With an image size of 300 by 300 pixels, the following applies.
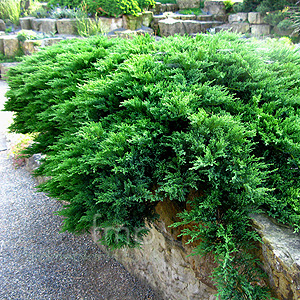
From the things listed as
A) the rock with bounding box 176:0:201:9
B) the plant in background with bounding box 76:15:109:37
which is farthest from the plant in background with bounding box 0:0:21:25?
the rock with bounding box 176:0:201:9

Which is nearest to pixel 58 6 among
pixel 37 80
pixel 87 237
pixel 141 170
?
pixel 37 80

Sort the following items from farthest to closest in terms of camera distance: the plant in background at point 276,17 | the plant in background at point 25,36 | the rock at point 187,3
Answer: the rock at point 187,3
the plant in background at point 25,36
the plant in background at point 276,17

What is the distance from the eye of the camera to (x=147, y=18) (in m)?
12.7

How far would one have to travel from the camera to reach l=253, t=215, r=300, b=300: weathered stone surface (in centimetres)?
147

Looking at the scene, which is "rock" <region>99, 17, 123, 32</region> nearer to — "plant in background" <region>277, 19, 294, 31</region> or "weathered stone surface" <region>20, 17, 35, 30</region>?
"weathered stone surface" <region>20, 17, 35, 30</region>

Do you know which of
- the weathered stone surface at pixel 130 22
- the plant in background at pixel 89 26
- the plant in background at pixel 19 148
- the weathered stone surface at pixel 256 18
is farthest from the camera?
the weathered stone surface at pixel 130 22

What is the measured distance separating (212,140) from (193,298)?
55.0 inches

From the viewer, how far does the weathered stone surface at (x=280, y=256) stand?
1.47 m

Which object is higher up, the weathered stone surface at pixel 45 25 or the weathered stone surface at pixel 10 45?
the weathered stone surface at pixel 45 25

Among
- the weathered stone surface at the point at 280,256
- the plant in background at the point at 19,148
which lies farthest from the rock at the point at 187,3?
the weathered stone surface at the point at 280,256

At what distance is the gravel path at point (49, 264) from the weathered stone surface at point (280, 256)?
4.86 feet

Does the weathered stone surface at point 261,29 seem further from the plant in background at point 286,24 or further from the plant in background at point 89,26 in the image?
the plant in background at point 89,26

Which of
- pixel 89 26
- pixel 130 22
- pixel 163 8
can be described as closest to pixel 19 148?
pixel 89 26

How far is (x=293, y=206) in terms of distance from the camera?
1.68 meters
